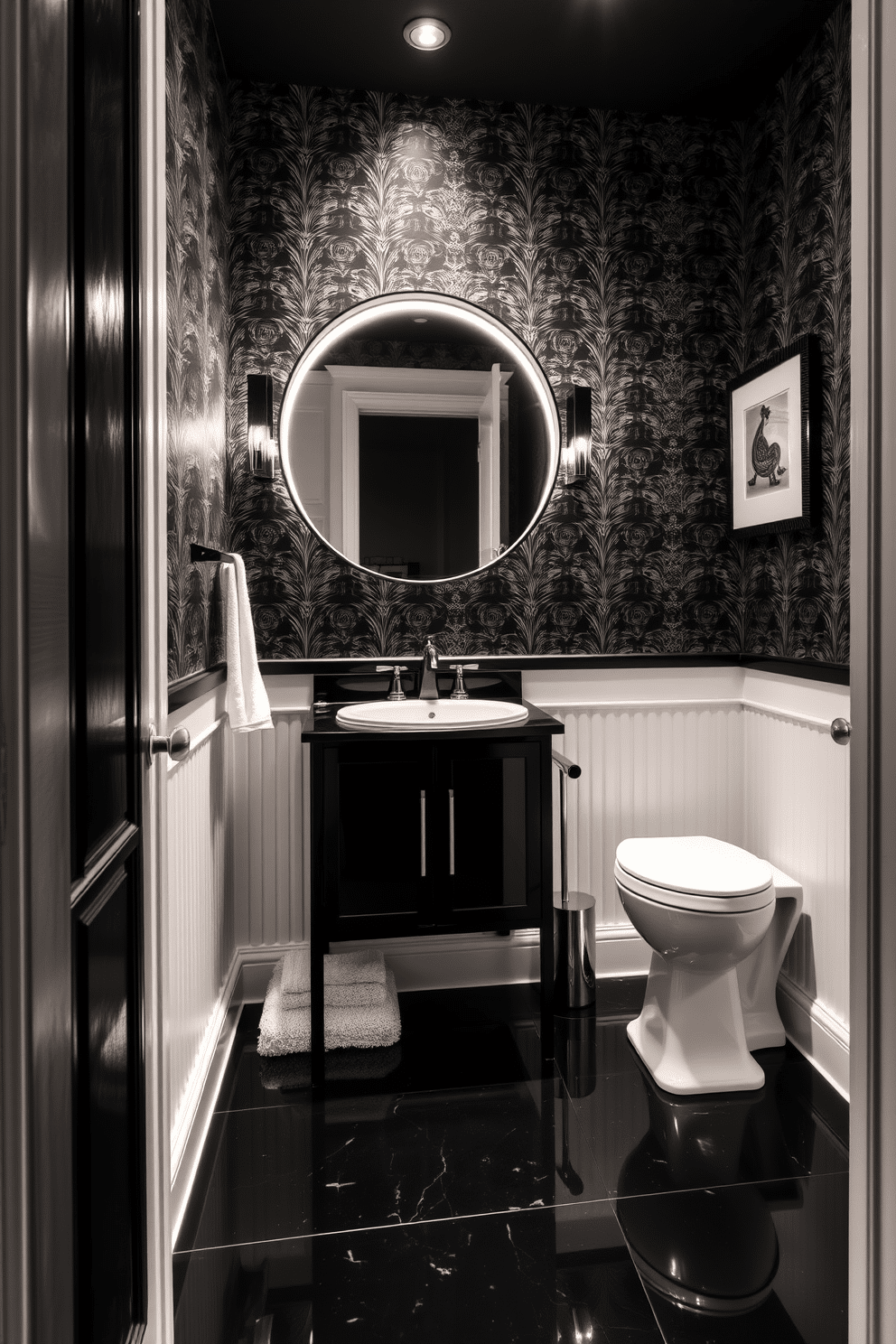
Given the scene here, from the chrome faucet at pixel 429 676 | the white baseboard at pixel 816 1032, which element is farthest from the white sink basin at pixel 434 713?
the white baseboard at pixel 816 1032

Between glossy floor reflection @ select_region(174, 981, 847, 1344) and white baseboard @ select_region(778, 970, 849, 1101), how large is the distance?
0.14 ft

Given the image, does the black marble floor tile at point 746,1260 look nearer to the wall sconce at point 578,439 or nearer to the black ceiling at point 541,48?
the wall sconce at point 578,439

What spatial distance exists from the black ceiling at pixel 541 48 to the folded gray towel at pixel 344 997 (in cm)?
253

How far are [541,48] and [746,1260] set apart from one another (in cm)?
284

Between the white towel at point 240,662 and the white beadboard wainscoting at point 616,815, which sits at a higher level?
the white towel at point 240,662

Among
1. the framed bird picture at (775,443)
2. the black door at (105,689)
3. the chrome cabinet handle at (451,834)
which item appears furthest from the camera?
the framed bird picture at (775,443)

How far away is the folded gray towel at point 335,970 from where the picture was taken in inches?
91.4

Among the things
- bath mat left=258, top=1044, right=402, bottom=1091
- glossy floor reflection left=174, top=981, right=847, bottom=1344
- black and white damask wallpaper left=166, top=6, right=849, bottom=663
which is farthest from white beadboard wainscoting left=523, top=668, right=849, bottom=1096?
bath mat left=258, top=1044, right=402, bottom=1091

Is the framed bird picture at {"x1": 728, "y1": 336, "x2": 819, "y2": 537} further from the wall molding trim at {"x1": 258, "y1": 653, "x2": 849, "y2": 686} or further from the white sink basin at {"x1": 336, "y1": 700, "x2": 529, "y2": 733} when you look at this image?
the white sink basin at {"x1": 336, "y1": 700, "x2": 529, "y2": 733}

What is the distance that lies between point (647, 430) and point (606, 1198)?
207 cm

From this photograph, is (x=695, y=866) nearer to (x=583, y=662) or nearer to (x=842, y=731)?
(x=583, y=662)

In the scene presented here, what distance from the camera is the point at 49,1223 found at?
0.60 meters

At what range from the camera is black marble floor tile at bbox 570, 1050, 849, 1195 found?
169 cm

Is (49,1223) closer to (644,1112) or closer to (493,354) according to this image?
(644,1112)
